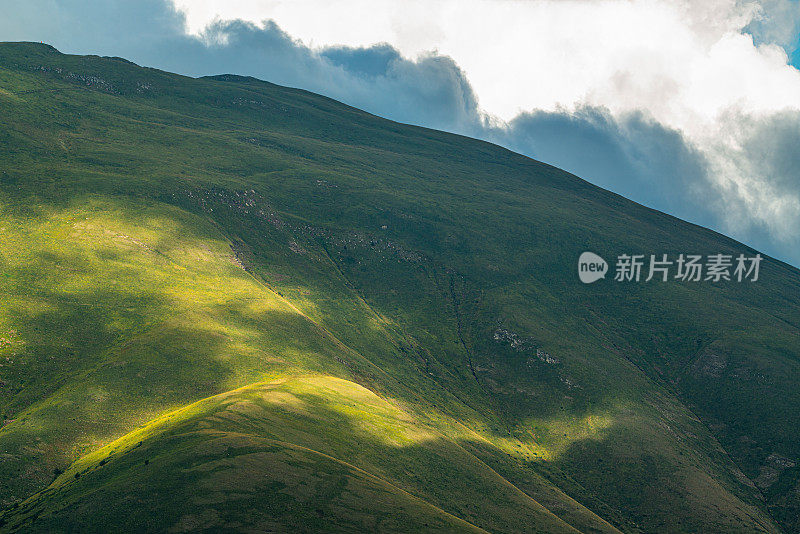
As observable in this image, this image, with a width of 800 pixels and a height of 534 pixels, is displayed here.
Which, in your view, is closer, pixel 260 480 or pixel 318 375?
pixel 260 480

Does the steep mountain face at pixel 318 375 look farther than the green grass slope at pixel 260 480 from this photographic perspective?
Yes

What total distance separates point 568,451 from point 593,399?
24627mm

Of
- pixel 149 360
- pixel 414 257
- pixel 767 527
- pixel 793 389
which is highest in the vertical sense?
pixel 414 257

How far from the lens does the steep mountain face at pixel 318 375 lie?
47.0 m

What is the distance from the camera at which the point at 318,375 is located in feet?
299

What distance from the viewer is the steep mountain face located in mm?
46969

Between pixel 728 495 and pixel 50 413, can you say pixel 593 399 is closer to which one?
pixel 728 495

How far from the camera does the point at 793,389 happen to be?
14200 centimetres

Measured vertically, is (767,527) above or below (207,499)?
below

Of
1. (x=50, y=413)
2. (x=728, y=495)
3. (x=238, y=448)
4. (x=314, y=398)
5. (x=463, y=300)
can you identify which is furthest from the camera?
(x=463, y=300)

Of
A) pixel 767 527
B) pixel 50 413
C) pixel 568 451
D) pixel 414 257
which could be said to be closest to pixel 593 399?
pixel 568 451

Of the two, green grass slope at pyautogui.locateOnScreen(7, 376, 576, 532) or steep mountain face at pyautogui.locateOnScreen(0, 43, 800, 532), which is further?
steep mountain face at pyautogui.locateOnScreen(0, 43, 800, 532)

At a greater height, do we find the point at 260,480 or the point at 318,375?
the point at 260,480

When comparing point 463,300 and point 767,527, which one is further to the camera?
point 463,300
